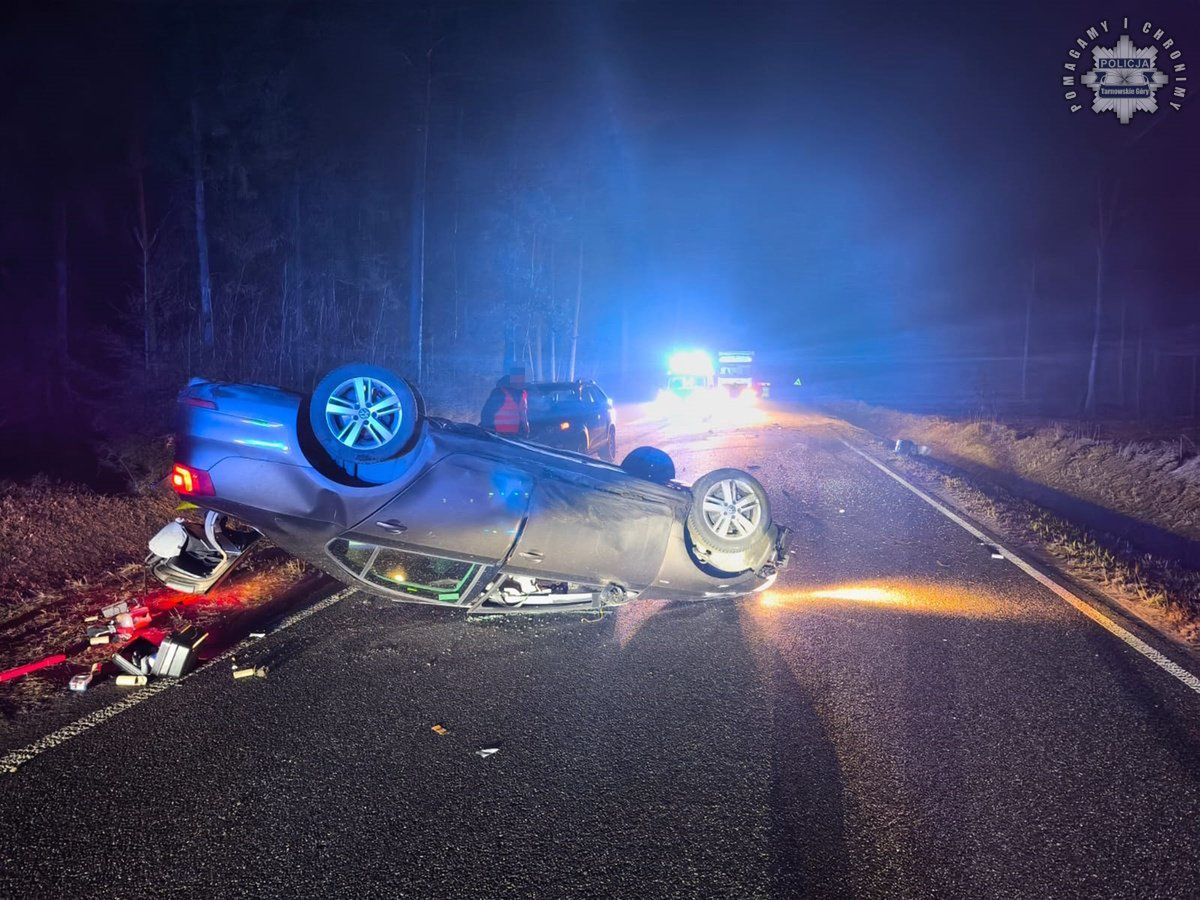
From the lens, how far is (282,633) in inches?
185

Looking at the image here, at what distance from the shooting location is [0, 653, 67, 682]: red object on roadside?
3979 mm

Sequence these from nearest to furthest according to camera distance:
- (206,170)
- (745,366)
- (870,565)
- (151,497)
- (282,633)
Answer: (282,633) → (870,565) → (151,497) → (206,170) → (745,366)

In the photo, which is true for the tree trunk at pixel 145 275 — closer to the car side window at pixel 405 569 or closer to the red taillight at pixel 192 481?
the red taillight at pixel 192 481

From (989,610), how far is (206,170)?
20.6m

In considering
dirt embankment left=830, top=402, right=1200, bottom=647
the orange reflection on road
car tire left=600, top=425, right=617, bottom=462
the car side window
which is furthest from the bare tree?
the car side window

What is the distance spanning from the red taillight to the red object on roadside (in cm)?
144

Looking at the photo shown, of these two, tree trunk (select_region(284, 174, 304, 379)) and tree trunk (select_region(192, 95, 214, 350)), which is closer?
tree trunk (select_region(192, 95, 214, 350))

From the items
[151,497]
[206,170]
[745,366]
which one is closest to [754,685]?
[151,497]

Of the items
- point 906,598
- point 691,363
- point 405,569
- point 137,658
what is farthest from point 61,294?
point 691,363

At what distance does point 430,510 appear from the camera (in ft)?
13.8

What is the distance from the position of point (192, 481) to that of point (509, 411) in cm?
751

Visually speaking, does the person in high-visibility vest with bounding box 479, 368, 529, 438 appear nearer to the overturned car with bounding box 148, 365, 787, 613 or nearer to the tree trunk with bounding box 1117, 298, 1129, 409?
the overturned car with bounding box 148, 365, 787, 613

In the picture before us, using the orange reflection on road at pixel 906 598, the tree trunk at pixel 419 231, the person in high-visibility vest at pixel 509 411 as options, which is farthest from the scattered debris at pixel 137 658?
the tree trunk at pixel 419 231

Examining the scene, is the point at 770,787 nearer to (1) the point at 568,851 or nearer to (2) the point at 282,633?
(1) the point at 568,851
